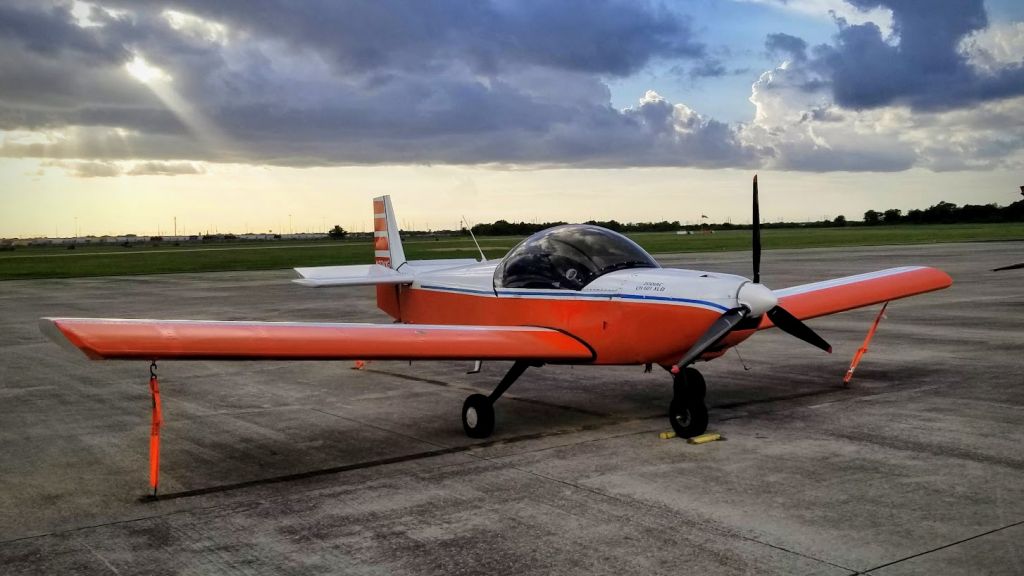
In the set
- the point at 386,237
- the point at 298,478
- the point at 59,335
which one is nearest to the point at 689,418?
the point at 298,478

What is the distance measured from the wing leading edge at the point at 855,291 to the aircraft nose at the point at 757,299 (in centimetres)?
277

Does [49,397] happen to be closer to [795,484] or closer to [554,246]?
[554,246]

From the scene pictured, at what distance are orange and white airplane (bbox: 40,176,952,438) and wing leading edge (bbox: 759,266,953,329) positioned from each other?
7 cm

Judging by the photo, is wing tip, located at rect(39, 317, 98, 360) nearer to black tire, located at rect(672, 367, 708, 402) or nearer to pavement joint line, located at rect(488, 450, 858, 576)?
pavement joint line, located at rect(488, 450, 858, 576)

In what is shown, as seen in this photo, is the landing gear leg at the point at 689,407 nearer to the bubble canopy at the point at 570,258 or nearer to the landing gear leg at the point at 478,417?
the bubble canopy at the point at 570,258

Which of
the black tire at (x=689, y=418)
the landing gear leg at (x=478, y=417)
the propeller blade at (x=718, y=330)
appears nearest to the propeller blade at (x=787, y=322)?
the propeller blade at (x=718, y=330)

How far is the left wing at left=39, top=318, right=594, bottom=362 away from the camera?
6543mm

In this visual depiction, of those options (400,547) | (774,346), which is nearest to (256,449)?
(400,547)

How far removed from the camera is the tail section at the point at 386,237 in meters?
14.1

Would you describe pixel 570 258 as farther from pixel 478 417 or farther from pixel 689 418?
pixel 689 418

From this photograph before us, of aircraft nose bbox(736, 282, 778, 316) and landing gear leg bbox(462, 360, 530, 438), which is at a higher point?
aircraft nose bbox(736, 282, 778, 316)

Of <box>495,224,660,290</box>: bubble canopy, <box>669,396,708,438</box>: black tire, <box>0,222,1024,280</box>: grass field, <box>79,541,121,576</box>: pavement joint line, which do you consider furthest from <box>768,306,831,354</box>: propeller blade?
<box>0,222,1024,280</box>: grass field

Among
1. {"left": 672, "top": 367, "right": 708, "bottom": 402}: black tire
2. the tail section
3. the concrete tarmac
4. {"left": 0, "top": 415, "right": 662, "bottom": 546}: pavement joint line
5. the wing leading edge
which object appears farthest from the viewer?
the tail section

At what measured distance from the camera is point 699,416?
8.43 m
